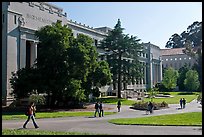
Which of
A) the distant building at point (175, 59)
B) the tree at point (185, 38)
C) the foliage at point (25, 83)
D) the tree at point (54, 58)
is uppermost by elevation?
the tree at point (185, 38)

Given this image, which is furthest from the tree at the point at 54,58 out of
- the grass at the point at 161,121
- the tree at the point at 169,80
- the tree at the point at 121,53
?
the tree at the point at 169,80

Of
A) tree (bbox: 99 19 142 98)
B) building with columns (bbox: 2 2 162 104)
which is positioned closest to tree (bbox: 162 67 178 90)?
tree (bbox: 99 19 142 98)

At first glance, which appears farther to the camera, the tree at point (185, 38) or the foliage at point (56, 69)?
the tree at point (185, 38)

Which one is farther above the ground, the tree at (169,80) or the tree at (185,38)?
the tree at (185,38)

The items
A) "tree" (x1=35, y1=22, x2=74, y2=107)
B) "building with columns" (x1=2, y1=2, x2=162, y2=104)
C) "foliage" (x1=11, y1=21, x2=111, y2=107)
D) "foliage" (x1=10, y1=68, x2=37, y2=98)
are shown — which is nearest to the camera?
"foliage" (x1=10, y1=68, x2=37, y2=98)

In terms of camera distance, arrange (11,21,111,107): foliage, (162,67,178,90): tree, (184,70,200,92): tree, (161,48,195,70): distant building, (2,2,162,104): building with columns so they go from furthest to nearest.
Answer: (161,48,195,70): distant building
(184,70,200,92): tree
(162,67,178,90): tree
(2,2,162,104): building with columns
(11,21,111,107): foliage

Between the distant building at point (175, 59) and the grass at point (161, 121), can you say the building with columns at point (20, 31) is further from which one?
the distant building at point (175, 59)

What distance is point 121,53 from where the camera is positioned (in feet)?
205

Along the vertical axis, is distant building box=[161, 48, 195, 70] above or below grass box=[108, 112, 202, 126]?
above

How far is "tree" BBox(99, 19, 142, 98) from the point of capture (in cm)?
6109

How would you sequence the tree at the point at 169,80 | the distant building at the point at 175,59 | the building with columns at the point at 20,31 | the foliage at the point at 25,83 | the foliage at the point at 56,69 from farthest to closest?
the distant building at the point at 175,59 → the tree at the point at 169,80 → the building with columns at the point at 20,31 → the foliage at the point at 56,69 → the foliage at the point at 25,83

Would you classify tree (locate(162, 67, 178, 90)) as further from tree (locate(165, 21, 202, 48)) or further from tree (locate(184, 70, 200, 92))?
tree (locate(165, 21, 202, 48))

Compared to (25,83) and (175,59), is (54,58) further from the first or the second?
(175,59)

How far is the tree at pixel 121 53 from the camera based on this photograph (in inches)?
2405
